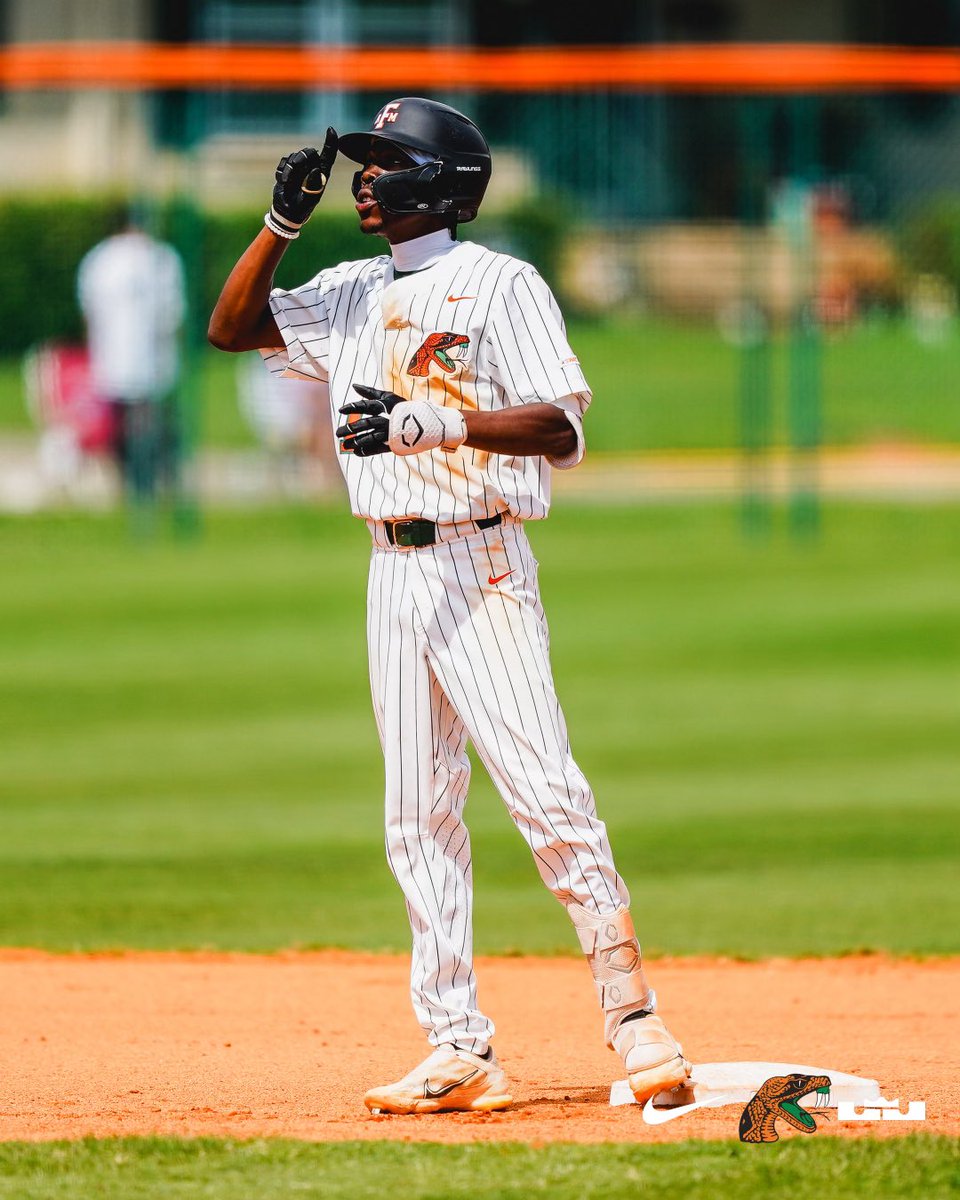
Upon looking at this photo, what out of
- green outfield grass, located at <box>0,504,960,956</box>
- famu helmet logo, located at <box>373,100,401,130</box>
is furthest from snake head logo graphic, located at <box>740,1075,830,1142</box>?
green outfield grass, located at <box>0,504,960,956</box>

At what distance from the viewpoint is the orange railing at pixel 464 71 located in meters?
16.9

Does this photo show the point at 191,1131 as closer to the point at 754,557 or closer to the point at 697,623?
the point at 697,623

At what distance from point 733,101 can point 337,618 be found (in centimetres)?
718

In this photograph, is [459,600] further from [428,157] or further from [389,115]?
[389,115]

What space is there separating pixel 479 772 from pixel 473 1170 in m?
6.70

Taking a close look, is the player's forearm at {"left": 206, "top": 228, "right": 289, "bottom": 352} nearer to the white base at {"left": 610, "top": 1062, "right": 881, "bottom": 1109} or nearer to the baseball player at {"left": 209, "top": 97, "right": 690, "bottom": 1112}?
the baseball player at {"left": 209, "top": 97, "right": 690, "bottom": 1112}

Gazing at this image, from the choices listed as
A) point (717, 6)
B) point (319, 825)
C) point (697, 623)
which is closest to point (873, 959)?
point (319, 825)

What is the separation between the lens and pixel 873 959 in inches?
272

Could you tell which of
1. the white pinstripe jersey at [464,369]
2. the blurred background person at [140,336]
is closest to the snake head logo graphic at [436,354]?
the white pinstripe jersey at [464,369]

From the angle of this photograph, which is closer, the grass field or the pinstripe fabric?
the grass field

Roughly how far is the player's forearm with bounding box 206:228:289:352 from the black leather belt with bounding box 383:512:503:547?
55cm

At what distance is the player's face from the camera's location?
4.49 meters

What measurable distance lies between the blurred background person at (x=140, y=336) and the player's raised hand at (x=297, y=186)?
12821mm

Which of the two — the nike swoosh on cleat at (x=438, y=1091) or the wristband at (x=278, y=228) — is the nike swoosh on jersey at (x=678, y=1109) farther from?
the wristband at (x=278, y=228)
